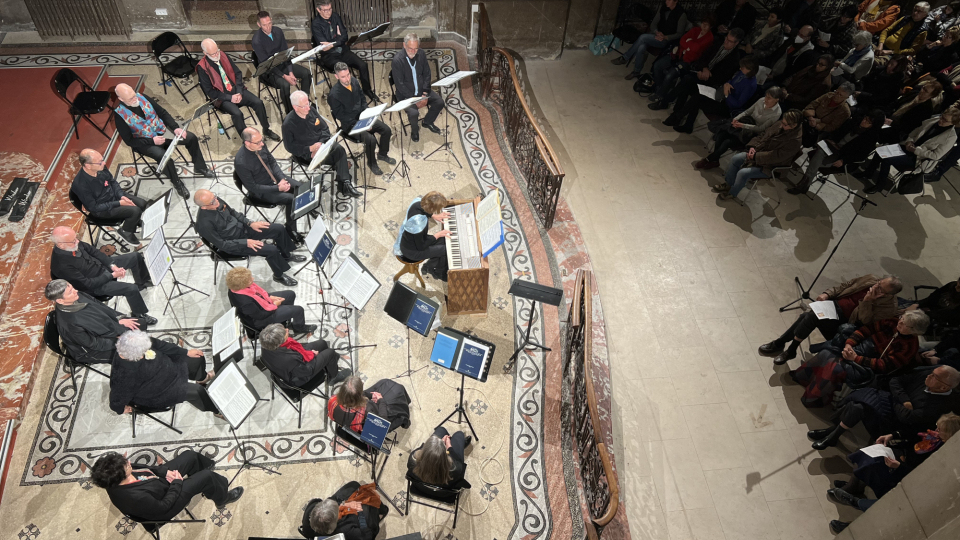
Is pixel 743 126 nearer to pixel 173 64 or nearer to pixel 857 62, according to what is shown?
pixel 857 62

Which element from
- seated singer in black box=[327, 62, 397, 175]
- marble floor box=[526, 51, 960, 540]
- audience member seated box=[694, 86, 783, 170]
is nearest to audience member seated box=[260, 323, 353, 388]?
marble floor box=[526, 51, 960, 540]

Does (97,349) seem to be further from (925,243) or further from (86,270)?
(925,243)

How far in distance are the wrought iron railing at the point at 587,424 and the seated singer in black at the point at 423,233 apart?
146 cm

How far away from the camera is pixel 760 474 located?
5574mm

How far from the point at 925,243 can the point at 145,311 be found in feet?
30.6

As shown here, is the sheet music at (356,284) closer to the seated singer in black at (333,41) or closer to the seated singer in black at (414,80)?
the seated singer in black at (414,80)

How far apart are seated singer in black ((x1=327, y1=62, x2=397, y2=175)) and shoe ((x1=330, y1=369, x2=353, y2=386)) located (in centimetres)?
294

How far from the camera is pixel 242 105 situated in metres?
7.77

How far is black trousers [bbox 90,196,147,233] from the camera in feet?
20.4

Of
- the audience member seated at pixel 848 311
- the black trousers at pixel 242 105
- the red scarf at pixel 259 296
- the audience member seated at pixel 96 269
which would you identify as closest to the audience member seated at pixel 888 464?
the audience member seated at pixel 848 311

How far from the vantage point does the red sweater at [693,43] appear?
8750 mm

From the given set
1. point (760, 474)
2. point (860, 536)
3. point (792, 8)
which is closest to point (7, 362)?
point (760, 474)

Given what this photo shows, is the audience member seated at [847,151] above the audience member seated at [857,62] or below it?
below

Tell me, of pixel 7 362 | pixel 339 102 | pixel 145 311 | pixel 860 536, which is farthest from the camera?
pixel 339 102
